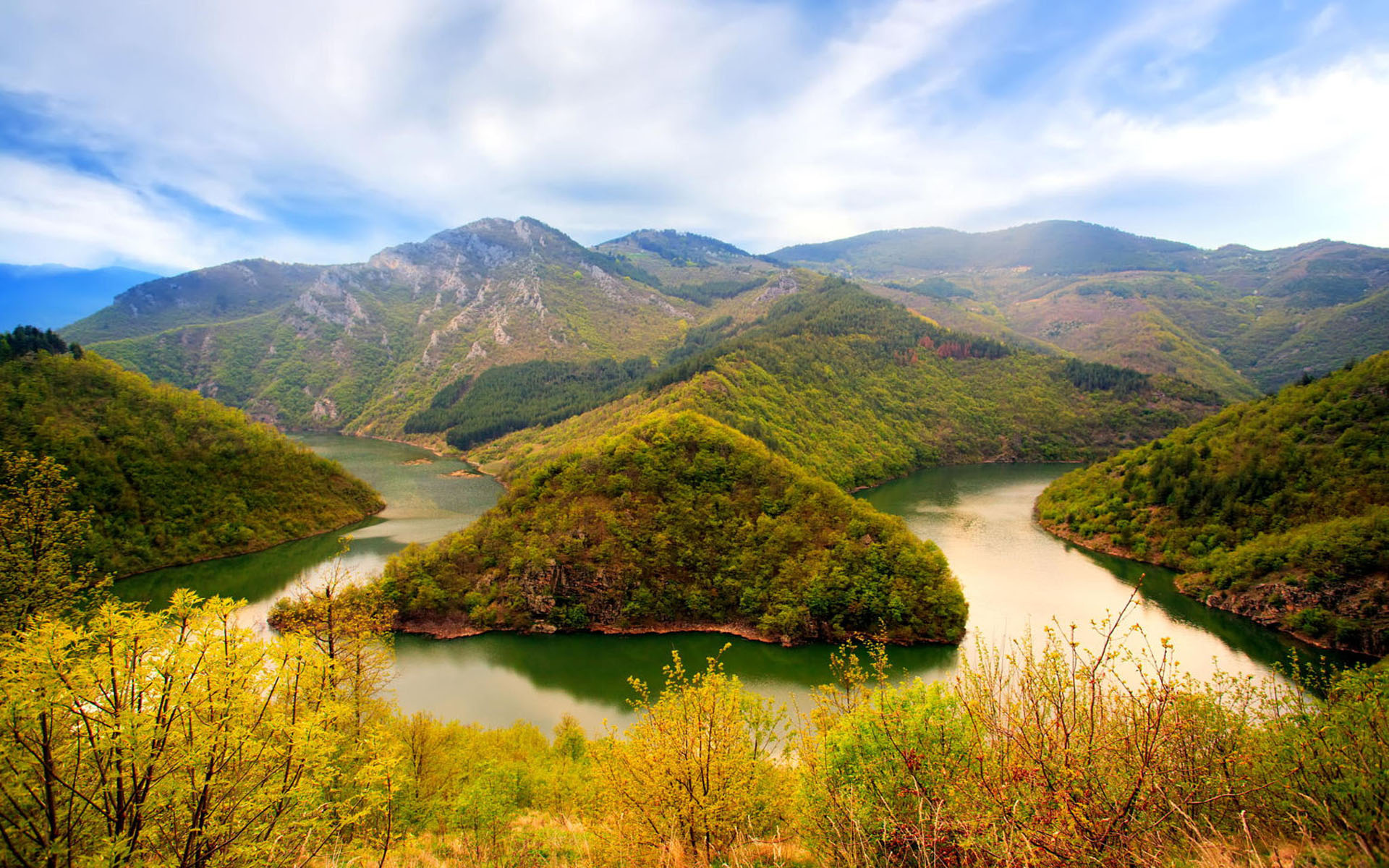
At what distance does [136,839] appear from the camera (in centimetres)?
638

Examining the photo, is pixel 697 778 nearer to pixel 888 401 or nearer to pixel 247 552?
pixel 247 552

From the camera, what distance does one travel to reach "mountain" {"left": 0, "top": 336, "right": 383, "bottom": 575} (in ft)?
169

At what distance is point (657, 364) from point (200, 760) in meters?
169

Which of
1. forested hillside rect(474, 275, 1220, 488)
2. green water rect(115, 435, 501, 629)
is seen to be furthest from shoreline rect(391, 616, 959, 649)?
forested hillside rect(474, 275, 1220, 488)

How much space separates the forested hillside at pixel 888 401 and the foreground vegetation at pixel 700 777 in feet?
207

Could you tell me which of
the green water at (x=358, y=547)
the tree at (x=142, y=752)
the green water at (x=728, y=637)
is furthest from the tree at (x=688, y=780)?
the green water at (x=358, y=547)

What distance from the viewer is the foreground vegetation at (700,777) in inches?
226

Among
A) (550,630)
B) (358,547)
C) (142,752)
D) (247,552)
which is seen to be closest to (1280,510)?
(550,630)

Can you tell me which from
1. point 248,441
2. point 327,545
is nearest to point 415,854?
point 327,545

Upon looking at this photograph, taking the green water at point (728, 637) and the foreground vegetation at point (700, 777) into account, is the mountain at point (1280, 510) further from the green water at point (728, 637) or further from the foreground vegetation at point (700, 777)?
the foreground vegetation at point (700, 777)

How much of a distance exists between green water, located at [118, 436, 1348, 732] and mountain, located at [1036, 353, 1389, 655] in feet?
7.24

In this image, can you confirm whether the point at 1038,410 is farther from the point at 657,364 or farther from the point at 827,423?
the point at 657,364

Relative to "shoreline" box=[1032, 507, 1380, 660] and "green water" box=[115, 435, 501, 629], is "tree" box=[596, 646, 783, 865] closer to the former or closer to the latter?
"green water" box=[115, 435, 501, 629]

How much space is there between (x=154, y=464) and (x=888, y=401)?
116 metres
